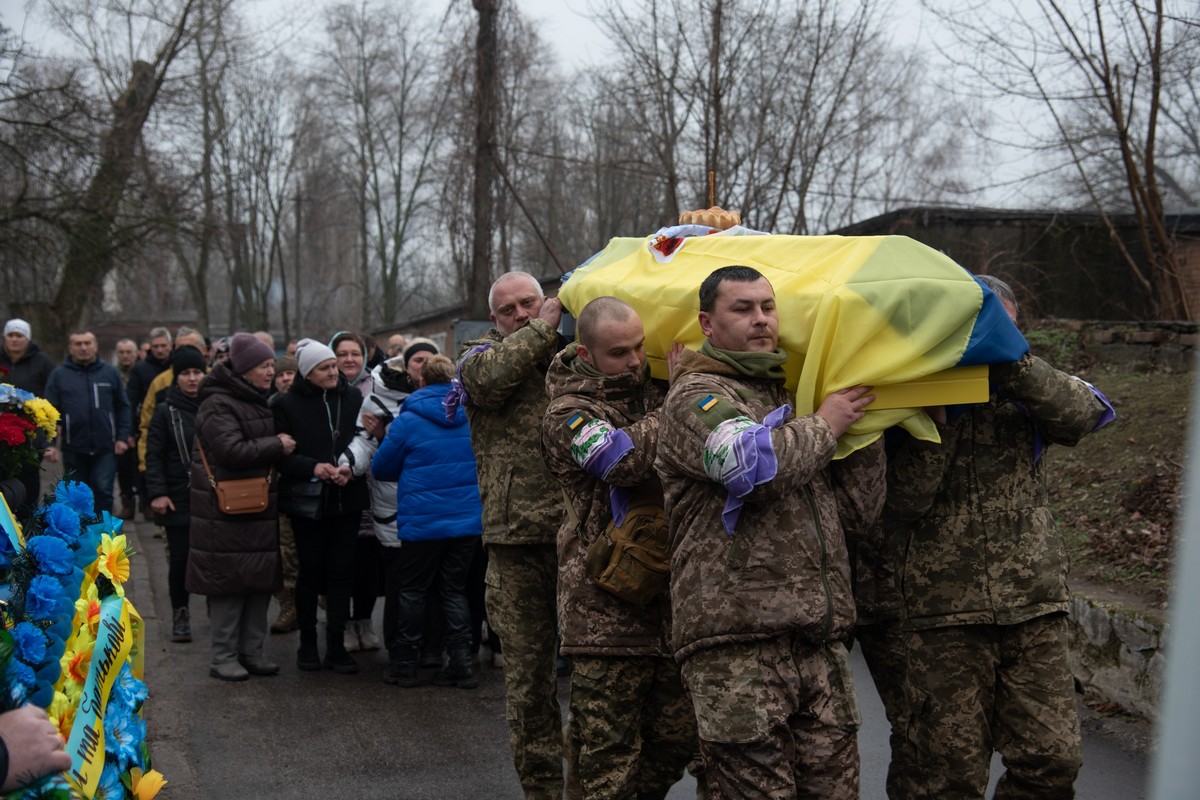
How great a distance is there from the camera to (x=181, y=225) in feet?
75.6

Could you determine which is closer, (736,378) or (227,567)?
(736,378)

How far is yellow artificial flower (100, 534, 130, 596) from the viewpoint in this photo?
15.7 ft

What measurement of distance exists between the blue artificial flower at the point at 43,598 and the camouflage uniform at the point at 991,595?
8.82ft

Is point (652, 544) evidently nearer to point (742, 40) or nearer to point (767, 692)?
point (767, 692)

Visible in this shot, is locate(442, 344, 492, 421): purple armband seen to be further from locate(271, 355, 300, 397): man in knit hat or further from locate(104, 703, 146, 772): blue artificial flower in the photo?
locate(271, 355, 300, 397): man in knit hat

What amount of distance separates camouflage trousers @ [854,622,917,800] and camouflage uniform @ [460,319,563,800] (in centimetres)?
130

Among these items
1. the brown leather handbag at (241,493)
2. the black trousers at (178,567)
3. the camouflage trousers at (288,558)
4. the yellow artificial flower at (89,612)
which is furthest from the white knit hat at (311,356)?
the yellow artificial flower at (89,612)

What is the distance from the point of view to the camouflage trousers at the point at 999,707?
4086 millimetres

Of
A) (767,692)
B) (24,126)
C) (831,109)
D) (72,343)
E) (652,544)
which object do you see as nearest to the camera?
(767,692)

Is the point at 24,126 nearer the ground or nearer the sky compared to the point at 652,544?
nearer the sky

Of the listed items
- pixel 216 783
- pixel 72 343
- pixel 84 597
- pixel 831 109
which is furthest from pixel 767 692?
pixel 831 109

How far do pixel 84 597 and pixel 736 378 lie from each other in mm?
2431

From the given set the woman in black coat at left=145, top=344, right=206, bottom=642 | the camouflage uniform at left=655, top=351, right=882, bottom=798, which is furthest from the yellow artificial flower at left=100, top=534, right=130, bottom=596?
the woman in black coat at left=145, top=344, right=206, bottom=642

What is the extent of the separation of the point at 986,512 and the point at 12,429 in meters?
4.29
